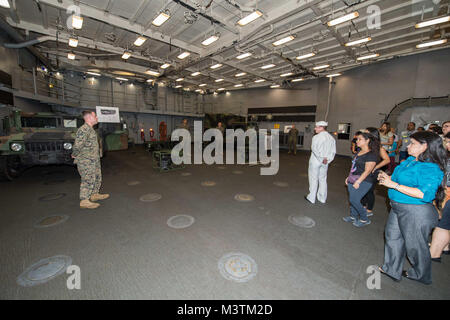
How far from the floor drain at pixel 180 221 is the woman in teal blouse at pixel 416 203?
278cm

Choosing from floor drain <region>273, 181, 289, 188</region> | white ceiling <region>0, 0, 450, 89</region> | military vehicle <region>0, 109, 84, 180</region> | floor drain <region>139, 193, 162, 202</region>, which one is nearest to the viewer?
floor drain <region>139, 193, 162, 202</region>

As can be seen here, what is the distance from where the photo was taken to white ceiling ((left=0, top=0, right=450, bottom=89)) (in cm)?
575

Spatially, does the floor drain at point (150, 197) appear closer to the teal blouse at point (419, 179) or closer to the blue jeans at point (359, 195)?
the blue jeans at point (359, 195)

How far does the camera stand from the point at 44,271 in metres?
2.03

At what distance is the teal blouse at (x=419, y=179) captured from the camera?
1.62 meters

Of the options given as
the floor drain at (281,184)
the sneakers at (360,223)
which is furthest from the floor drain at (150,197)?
the sneakers at (360,223)

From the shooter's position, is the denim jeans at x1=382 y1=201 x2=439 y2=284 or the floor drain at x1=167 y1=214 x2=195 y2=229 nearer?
the denim jeans at x1=382 y1=201 x2=439 y2=284

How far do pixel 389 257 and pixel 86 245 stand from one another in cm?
387

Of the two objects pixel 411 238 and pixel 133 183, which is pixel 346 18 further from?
pixel 133 183

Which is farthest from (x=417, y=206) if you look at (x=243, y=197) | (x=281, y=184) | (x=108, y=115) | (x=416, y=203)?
(x=108, y=115)

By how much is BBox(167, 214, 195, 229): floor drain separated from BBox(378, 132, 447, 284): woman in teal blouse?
9.13 feet

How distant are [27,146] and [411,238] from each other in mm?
8072

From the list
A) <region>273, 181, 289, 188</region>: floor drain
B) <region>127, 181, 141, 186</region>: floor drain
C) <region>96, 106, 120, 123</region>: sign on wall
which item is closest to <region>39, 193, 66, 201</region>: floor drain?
<region>127, 181, 141, 186</region>: floor drain

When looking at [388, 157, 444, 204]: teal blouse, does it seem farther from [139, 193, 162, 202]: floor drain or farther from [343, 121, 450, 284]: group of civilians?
[139, 193, 162, 202]: floor drain
